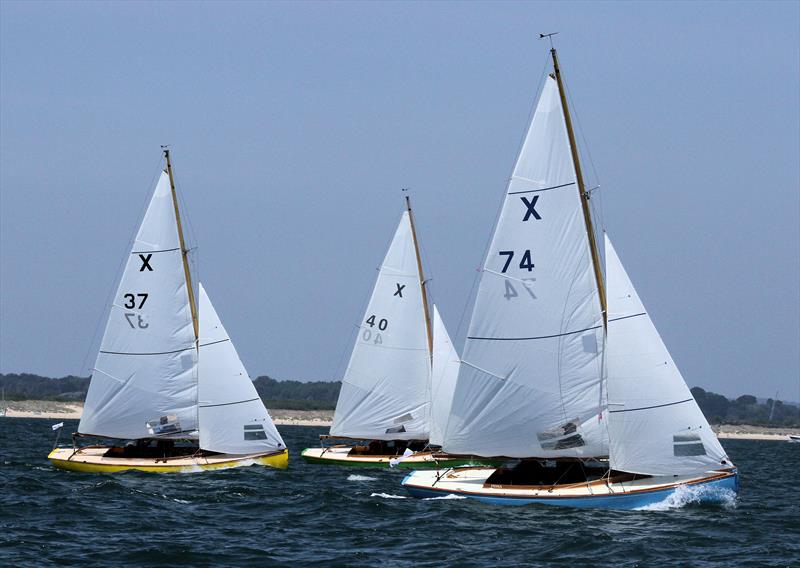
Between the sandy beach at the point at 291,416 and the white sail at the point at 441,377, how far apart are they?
272 ft

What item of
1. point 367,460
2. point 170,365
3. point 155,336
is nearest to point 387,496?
point 170,365

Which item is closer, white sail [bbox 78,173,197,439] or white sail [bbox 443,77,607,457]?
white sail [bbox 443,77,607,457]

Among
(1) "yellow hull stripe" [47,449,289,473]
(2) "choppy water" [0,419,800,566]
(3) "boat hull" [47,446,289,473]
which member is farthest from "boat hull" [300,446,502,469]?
(2) "choppy water" [0,419,800,566]

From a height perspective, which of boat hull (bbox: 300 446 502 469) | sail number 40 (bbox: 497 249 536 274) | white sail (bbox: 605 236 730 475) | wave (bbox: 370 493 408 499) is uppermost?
sail number 40 (bbox: 497 249 536 274)

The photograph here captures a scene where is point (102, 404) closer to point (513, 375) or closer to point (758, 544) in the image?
point (513, 375)

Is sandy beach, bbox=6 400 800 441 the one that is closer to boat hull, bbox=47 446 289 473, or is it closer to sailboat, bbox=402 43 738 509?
boat hull, bbox=47 446 289 473

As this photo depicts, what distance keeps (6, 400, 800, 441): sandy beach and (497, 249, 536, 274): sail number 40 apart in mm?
98851

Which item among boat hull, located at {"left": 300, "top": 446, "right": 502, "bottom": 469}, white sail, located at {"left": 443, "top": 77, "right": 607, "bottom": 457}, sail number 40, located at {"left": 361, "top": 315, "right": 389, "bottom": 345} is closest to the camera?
white sail, located at {"left": 443, "top": 77, "right": 607, "bottom": 457}

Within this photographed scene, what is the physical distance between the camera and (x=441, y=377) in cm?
4591

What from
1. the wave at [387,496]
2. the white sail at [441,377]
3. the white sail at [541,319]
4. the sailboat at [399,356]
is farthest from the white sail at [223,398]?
the white sail at [541,319]

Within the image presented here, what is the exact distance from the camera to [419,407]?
48.0m

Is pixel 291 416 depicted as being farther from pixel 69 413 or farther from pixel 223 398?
pixel 223 398

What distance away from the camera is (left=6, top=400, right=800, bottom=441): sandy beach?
128 m

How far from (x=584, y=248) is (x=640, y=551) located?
888 cm
